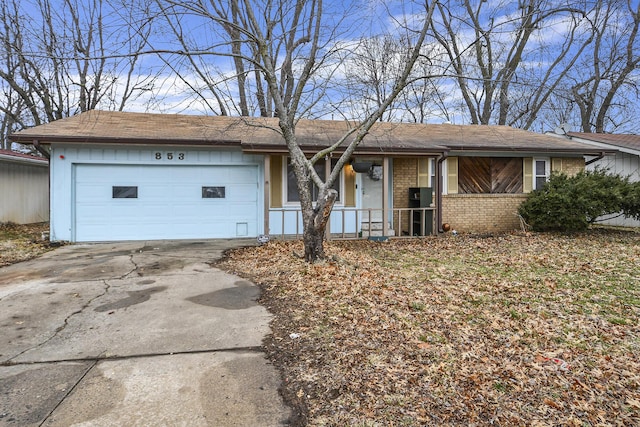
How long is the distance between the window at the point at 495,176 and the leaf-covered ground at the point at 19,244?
40.3ft

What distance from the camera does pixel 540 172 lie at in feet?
42.1

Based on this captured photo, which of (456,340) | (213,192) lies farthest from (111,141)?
(456,340)

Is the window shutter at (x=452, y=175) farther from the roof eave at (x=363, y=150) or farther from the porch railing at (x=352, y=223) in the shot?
the roof eave at (x=363, y=150)

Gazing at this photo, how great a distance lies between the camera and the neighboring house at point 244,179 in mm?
9547

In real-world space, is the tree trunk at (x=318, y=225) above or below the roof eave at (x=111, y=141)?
below

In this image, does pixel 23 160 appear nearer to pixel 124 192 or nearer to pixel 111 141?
pixel 124 192

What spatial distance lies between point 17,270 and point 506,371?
7791mm

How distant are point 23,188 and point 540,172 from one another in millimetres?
18538

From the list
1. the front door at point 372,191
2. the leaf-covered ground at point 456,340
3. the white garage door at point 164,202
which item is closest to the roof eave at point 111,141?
the white garage door at point 164,202

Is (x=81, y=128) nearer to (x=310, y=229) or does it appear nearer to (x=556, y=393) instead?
(x=310, y=229)

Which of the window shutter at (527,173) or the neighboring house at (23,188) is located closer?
the window shutter at (527,173)

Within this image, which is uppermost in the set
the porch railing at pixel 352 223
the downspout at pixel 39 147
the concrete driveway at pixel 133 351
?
the downspout at pixel 39 147

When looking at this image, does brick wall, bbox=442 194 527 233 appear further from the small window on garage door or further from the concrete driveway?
the concrete driveway

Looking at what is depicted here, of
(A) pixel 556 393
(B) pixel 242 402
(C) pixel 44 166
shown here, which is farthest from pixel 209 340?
(C) pixel 44 166
